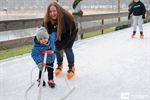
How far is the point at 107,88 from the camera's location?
15.4 ft

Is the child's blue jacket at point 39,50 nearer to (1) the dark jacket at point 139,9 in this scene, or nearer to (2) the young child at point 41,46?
(2) the young child at point 41,46

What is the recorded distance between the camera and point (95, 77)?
535cm

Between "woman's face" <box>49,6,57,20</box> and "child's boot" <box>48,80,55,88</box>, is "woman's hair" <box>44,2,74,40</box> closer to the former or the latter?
"woman's face" <box>49,6,57,20</box>

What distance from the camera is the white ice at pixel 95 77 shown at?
4.37 meters

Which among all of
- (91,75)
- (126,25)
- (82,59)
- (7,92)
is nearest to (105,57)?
(82,59)

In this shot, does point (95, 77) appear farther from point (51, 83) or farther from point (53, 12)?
point (53, 12)

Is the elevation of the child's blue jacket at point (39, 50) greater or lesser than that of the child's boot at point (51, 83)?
greater

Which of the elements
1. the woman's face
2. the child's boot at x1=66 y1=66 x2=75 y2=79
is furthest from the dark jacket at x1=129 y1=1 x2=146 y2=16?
the woman's face

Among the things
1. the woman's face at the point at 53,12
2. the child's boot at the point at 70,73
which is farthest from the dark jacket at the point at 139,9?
the woman's face at the point at 53,12

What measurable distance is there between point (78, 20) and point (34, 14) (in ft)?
14.6

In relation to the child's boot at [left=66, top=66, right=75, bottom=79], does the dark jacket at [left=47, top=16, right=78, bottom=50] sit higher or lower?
higher

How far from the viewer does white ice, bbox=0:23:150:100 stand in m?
4.37

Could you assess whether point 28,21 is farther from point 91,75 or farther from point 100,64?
point 91,75

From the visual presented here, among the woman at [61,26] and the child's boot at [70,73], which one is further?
the child's boot at [70,73]
